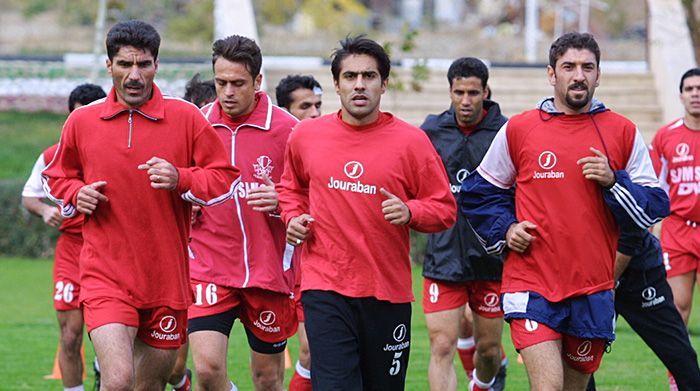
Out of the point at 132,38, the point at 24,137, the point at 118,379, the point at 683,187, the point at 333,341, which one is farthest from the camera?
the point at 24,137

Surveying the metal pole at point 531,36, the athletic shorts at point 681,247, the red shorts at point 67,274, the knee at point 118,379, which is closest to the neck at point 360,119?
the knee at point 118,379

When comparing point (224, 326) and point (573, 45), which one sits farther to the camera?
point (224, 326)

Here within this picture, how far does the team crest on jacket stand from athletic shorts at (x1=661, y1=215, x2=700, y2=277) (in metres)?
4.22

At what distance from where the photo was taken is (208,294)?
852 cm

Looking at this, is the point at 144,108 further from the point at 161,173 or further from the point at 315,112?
the point at 315,112

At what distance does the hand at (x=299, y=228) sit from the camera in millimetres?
7332

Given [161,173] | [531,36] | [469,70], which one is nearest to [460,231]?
[469,70]

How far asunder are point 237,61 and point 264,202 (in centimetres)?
95

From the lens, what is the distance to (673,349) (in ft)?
29.4

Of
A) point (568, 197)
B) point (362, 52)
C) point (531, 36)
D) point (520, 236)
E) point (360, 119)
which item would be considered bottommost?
point (520, 236)

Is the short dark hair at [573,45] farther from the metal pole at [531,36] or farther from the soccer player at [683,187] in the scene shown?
the metal pole at [531,36]

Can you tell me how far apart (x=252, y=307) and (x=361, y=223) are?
161 cm

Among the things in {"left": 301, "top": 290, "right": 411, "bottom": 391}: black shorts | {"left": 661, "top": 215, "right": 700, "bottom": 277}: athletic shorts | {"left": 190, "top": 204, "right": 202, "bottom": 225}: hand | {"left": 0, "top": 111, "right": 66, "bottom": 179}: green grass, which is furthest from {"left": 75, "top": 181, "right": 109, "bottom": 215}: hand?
{"left": 0, "top": 111, "right": 66, "bottom": 179}: green grass

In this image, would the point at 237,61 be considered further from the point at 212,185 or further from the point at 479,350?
the point at 479,350
